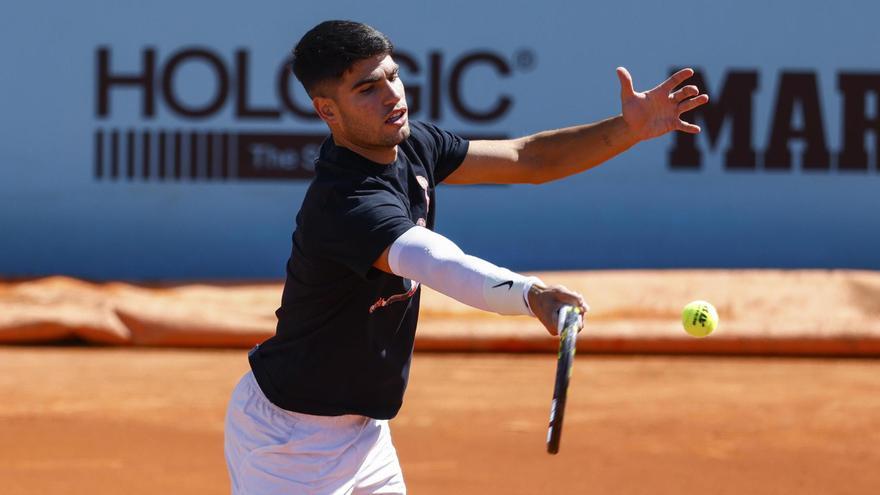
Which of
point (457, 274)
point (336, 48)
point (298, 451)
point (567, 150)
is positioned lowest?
point (298, 451)

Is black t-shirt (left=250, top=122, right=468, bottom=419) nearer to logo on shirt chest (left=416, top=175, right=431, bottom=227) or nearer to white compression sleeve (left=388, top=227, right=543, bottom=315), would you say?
logo on shirt chest (left=416, top=175, right=431, bottom=227)

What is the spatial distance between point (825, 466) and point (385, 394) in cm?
310

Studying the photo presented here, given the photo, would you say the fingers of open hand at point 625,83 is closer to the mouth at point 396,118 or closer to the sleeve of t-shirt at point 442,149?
the sleeve of t-shirt at point 442,149

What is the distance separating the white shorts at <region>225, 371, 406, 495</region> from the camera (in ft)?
9.80

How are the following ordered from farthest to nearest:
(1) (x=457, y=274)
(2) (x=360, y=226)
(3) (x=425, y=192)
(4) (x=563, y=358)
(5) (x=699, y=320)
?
(5) (x=699, y=320) → (3) (x=425, y=192) → (2) (x=360, y=226) → (1) (x=457, y=274) → (4) (x=563, y=358)

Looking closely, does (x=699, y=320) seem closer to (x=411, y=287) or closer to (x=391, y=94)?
(x=411, y=287)

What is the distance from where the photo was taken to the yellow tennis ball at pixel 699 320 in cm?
332

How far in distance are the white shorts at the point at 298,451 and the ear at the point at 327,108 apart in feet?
2.13

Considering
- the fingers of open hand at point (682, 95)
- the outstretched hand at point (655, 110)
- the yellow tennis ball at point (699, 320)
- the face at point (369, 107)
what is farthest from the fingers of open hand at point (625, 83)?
the face at point (369, 107)

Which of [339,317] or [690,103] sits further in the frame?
[690,103]

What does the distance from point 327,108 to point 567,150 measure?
0.79 m

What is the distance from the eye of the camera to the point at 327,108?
2994mm

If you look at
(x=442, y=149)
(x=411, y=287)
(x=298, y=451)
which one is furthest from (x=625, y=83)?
(x=298, y=451)

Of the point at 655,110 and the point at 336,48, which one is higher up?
the point at 336,48
